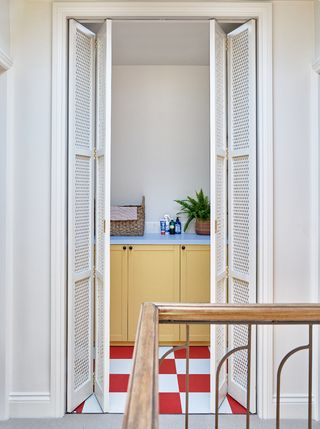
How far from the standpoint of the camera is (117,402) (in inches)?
97.7

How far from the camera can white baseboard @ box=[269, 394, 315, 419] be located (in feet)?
7.75

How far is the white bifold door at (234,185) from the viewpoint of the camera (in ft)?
7.86

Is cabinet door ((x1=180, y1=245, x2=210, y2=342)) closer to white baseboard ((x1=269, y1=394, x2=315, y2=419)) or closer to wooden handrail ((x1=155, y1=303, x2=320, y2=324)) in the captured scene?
white baseboard ((x1=269, y1=394, x2=315, y2=419))

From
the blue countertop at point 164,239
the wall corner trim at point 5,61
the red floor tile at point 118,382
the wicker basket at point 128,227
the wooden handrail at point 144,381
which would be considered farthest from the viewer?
the wicker basket at point 128,227

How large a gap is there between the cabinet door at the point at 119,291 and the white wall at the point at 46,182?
3.17 feet

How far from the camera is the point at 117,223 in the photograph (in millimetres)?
3559

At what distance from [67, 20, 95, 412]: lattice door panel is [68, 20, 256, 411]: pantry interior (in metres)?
0.01

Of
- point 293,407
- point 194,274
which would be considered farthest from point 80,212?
point 293,407

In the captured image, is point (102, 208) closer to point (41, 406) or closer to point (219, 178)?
point (219, 178)

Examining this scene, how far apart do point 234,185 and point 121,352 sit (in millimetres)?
1678

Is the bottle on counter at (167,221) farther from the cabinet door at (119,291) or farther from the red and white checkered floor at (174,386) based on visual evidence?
the red and white checkered floor at (174,386)

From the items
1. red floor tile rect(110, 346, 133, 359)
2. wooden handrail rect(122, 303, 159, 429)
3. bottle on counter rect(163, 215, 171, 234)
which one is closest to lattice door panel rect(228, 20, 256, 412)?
red floor tile rect(110, 346, 133, 359)

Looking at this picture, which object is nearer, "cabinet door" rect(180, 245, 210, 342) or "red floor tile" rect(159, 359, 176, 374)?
"red floor tile" rect(159, 359, 176, 374)

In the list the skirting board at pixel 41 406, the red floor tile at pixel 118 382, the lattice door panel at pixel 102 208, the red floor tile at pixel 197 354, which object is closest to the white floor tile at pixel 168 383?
the red floor tile at pixel 118 382
